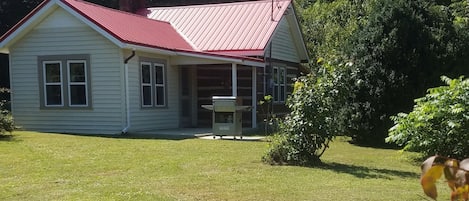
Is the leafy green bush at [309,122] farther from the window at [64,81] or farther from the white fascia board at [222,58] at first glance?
the window at [64,81]

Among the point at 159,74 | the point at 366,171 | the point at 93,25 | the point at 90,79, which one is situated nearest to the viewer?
the point at 366,171

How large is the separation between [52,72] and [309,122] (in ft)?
33.2

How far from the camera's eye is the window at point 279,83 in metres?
20.4

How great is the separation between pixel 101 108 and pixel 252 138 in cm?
487

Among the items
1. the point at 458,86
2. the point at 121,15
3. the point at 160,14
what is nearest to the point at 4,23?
the point at 160,14

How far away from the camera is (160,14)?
22469 mm

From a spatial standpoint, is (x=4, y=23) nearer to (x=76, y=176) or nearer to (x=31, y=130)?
(x=31, y=130)

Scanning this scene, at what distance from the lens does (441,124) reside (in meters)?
9.58

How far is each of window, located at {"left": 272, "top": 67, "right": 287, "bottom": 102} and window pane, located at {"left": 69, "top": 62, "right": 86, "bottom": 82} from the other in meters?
7.70

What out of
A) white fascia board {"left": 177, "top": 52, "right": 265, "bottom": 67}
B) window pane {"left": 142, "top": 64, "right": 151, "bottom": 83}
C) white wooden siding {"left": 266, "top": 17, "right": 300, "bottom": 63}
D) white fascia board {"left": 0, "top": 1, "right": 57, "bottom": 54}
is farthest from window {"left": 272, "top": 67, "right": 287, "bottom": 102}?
white fascia board {"left": 0, "top": 1, "right": 57, "bottom": 54}

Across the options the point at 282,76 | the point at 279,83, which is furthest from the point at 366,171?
the point at 282,76

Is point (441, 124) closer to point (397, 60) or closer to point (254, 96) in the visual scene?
point (397, 60)

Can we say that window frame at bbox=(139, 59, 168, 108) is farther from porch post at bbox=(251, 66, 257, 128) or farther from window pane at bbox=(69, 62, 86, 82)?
porch post at bbox=(251, 66, 257, 128)

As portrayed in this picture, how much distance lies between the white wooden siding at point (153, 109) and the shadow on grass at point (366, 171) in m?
7.96
